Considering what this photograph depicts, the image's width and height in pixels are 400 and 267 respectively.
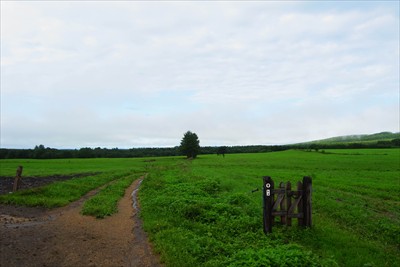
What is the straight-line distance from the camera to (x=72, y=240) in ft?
37.2

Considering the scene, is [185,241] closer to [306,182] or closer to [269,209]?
[269,209]

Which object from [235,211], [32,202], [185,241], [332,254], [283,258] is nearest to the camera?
[283,258]

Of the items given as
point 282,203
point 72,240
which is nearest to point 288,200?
point 282,203

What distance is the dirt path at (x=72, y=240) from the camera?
9.29m

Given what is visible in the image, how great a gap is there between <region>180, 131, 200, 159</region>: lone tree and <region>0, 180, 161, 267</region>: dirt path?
9201cm

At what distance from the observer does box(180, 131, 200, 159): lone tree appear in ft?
357

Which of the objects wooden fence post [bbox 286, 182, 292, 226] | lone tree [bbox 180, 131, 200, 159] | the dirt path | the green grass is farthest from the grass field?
lone tree [bbox 180, 131, 200, 159]

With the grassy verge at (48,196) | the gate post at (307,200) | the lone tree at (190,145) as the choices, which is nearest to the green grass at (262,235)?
the gate post at (307,200)

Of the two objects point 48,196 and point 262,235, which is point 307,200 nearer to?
point 262,235

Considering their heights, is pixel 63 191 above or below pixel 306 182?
below

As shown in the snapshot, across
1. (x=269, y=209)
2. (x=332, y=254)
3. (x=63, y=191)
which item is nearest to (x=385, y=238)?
(x=332, y=254)

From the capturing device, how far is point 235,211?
15086mm

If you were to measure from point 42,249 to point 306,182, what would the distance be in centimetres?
1014

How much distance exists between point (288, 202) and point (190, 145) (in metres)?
96.6
